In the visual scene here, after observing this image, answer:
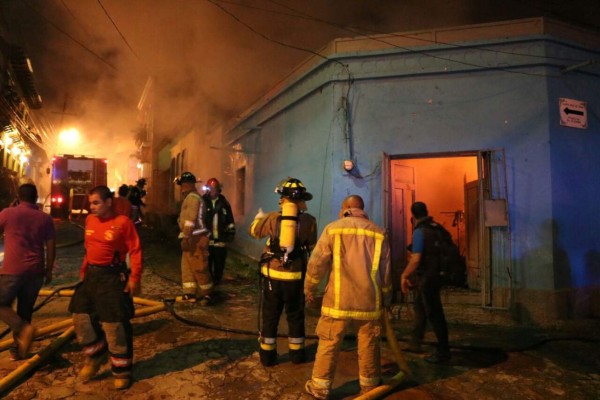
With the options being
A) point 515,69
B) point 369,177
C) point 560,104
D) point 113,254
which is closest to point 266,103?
point 369,177

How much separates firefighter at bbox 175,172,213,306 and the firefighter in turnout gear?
6.51 ft

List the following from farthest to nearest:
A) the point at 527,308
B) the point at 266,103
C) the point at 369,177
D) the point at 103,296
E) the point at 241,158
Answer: the point at 241,158, the point at 266,103, the point at 369,177, the point at 527,308, the point at 103,296

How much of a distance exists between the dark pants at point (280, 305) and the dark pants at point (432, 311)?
129 cm

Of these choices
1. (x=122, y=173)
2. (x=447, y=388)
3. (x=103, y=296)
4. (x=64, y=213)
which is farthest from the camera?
(x=122, y=173)

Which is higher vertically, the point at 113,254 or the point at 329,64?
the point at 329,64

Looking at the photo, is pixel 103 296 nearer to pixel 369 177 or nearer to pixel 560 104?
pixel 369 177

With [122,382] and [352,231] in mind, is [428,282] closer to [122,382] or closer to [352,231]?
[352,231]

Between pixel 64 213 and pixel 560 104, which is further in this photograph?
pixel 64 213

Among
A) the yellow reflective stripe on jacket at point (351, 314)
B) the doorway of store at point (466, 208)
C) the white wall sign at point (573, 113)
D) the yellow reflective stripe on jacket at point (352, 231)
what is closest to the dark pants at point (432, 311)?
the yellow reflective stripe on jacket at point (351, 314)

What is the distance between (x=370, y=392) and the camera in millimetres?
2986

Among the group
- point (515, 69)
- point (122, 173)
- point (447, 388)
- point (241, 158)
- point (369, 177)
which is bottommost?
point (447, 388)

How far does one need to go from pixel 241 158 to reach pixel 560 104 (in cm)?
706

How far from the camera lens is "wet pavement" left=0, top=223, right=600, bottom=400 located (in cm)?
321

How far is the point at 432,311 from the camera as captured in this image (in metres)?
3.92
